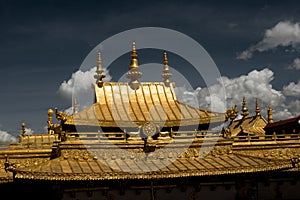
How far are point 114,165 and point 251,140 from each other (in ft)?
29.4

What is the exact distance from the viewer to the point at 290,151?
25875 millimetres

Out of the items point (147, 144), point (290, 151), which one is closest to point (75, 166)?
point (147, 144)

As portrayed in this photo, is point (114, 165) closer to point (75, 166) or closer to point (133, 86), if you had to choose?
point (75, 166)

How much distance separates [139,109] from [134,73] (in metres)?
2.37

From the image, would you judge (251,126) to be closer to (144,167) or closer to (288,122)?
(288,122)

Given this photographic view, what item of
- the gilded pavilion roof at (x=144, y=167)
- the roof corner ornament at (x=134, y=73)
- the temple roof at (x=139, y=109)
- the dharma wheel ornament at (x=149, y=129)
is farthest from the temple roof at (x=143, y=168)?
the roof corner ornament at (x=134, y=73)

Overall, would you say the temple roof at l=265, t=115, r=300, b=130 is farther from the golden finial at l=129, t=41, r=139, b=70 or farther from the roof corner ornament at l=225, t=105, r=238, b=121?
the golden finial at l=129, t=41, r=139, b=70

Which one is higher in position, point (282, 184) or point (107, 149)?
point (107, 149)

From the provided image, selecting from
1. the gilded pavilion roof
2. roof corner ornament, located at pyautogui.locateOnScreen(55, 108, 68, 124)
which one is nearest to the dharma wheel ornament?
the gilded pavilion roof

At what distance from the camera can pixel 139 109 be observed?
2566cm

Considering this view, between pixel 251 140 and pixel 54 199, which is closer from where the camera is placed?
pixel 54 199

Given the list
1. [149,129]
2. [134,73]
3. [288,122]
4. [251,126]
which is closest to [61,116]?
[149,129]

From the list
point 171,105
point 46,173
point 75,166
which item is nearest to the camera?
point 46,173

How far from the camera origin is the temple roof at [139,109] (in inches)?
950
